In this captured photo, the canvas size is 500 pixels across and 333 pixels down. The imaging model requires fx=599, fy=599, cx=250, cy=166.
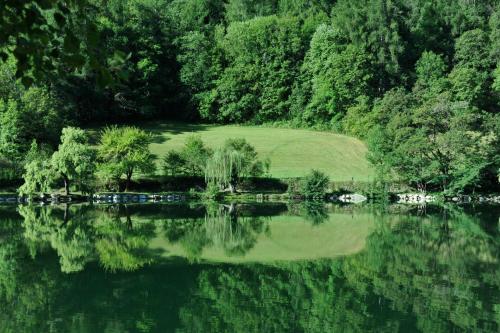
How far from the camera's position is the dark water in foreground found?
13516 millimetres

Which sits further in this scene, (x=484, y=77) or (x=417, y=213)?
(x=484, y=77)

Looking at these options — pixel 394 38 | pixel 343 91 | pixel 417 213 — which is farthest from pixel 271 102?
pixel 417 213

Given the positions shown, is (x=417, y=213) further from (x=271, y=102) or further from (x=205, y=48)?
(x=205, y=48)

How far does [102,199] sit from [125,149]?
5376 millimetres

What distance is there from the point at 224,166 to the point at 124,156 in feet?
29.4

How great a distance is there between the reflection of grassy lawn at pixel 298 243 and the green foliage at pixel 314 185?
17.3 meters

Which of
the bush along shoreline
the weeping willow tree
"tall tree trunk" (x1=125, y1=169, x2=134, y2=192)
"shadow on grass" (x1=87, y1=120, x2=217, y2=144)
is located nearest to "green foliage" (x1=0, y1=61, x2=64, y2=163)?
the bush along shoreline

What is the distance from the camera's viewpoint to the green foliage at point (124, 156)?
4962cm

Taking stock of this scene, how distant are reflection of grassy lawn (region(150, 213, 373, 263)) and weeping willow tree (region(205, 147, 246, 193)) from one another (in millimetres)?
16746

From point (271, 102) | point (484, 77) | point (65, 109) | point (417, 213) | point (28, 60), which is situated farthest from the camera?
point (271, 102)

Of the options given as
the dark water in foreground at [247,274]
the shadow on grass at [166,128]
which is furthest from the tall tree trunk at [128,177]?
the dark water in foreground at [247,274]

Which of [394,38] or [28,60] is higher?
[394,38]

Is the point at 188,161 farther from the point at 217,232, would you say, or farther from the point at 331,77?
the point at 331,77

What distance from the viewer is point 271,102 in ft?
247
